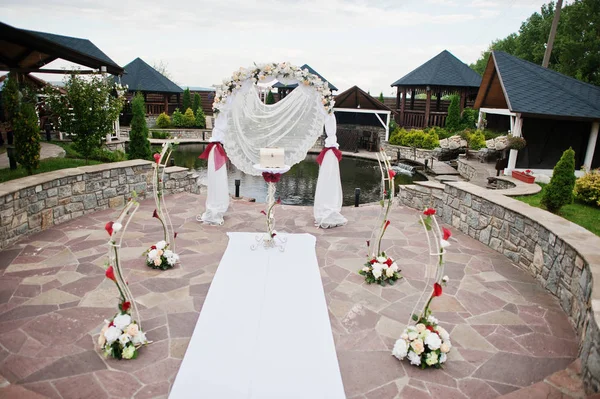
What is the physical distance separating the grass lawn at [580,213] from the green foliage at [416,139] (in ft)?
45.3

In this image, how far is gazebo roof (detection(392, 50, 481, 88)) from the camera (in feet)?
86.0

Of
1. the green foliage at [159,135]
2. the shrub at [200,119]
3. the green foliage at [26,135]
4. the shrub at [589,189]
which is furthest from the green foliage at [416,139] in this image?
the green foliage at [26,135]

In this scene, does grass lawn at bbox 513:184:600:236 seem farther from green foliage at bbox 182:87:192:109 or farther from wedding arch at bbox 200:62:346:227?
green foliage at bbox 182:87:192:109

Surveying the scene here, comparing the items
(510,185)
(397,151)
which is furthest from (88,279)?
(397,151)

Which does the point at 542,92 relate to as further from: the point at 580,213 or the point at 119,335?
the point at 119,335

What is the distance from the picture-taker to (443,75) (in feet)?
88.2

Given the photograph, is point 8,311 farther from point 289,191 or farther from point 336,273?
point 289,191

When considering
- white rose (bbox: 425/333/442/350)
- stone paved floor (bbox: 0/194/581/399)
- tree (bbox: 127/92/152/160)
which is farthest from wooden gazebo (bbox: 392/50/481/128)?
white rose (bbox: 425/333/442/350)

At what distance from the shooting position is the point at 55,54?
1183 cm

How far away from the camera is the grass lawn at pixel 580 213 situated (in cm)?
733

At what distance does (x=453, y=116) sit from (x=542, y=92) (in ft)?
32.5

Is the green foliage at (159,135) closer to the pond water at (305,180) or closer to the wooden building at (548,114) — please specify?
the pond water at (305,180)

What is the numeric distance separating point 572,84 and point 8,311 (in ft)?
64.5

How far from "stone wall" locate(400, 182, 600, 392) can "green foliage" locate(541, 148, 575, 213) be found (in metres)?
0.81
